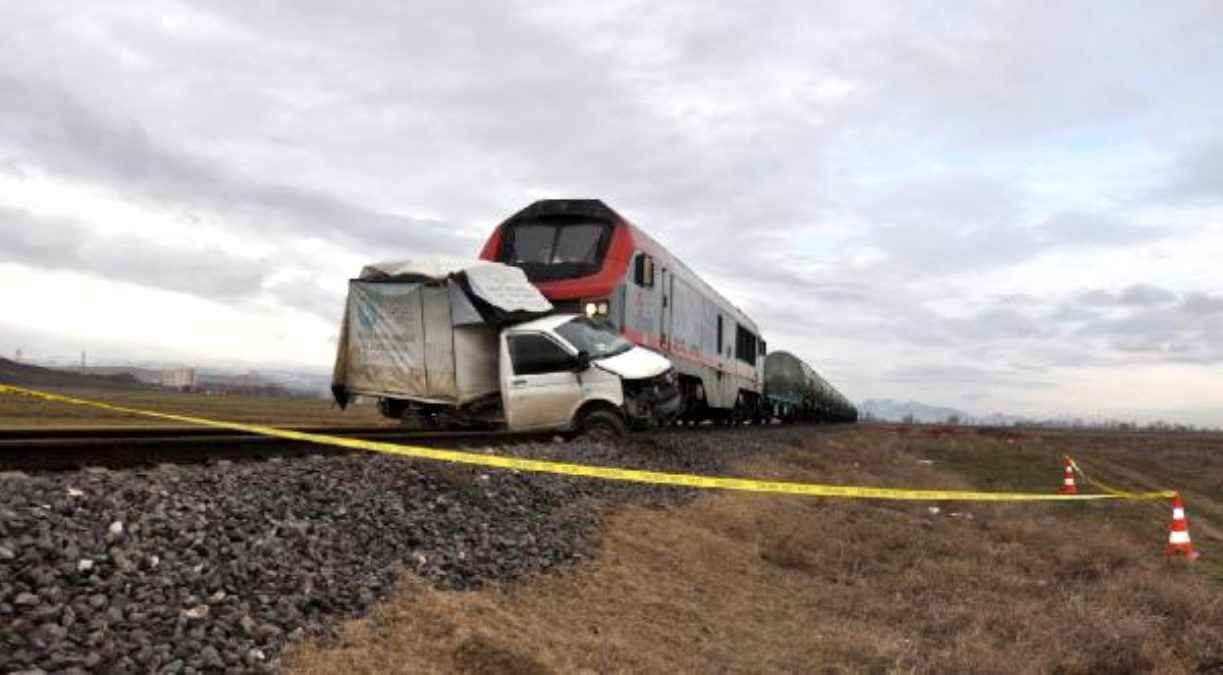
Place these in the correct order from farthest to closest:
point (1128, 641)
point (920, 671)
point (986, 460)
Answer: point (986, 460) < point (1128, 641) < point (920, 671)

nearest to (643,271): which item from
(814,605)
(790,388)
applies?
(814,605)

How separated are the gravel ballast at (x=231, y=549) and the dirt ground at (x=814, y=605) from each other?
313mm

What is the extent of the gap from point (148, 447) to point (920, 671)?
5.97 meters

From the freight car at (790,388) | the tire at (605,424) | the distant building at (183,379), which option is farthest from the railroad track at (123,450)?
the distant building at (183,379)

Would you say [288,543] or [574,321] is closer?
[288,543]

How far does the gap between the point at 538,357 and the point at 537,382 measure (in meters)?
0.36

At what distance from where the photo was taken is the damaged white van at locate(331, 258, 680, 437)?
47.7 ft

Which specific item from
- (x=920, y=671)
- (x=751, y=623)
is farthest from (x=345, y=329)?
(x=920, y=671)

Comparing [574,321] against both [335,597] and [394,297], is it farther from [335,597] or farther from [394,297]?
[335,597]

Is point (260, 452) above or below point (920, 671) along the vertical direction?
above

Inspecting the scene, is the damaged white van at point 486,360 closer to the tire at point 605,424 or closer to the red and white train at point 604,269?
the tire at point 605,424

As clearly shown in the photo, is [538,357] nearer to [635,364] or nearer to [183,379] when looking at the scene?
[635,364]

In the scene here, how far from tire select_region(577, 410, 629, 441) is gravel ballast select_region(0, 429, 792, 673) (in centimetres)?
513

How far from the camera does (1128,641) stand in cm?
771
